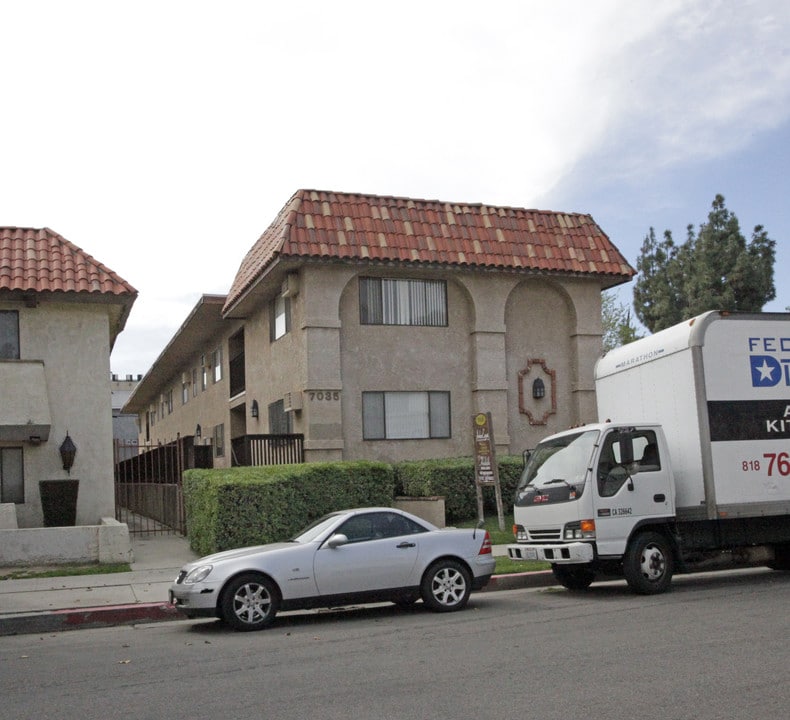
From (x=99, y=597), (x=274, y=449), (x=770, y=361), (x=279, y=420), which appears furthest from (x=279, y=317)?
(x=770, y=361)

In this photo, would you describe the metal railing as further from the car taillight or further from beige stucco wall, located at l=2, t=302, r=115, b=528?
the car taillight

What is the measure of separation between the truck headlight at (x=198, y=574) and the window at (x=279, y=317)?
12177 millimetres

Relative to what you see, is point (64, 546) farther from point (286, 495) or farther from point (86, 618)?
point (86, 618)

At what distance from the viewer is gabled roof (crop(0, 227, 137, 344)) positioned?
725 inches

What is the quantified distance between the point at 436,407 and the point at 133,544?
7.36 metres

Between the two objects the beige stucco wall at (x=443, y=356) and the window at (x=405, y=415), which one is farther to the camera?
the window at (x=405, y=415)

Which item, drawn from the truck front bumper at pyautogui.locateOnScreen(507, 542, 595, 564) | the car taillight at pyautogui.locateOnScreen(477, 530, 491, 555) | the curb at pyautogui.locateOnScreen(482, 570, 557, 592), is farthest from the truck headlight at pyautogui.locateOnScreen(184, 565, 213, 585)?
the curb at pyautogui.locateOnScreen(482, 570, 557, 592)

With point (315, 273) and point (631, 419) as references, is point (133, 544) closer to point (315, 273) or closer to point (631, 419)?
point (315, 273)

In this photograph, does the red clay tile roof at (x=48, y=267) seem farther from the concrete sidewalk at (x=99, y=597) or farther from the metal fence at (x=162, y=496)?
the concrete sidewalk at (x=99, y=597)

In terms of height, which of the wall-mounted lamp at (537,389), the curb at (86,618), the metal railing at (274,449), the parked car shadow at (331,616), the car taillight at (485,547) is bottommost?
the parked car shadow at (331,616)

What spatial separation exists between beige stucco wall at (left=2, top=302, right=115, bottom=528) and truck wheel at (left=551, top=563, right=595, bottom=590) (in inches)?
375

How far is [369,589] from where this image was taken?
451 inches

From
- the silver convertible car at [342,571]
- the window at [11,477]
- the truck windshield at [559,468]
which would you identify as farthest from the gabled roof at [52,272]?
the truck windshield at [559,468]

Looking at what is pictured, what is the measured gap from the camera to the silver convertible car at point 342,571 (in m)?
10.9
